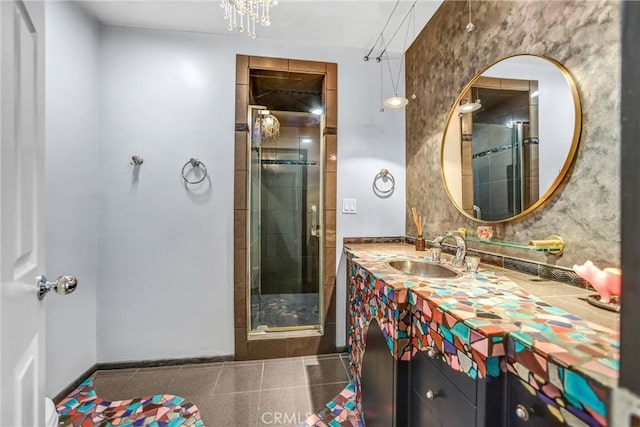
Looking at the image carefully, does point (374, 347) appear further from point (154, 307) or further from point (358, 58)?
point (358, 58)

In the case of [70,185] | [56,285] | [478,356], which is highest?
[70,185]

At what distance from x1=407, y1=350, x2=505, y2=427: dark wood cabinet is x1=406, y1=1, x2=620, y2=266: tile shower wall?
25.7 inches

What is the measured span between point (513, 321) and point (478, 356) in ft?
0.41

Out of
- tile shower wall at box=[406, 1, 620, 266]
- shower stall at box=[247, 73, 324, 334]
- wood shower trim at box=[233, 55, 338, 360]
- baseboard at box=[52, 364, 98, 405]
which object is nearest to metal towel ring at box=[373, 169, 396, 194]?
wood shower trim at box=[233, 55, 338, 360]

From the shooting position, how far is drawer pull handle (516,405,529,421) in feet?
1.91

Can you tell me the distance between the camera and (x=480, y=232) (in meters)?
1.41

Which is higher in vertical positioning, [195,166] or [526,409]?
[195,166]

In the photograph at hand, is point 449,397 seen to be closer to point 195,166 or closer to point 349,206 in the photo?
point 349,206

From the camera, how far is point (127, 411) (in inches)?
61.0

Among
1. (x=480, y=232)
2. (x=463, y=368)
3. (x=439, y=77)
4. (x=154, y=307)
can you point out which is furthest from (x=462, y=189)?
(x=154, y=307)

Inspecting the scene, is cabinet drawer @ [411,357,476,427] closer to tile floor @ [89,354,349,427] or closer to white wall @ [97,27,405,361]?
tile floor @ [89,354,349,427]

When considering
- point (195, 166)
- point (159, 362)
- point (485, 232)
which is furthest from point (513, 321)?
point (159, 362)

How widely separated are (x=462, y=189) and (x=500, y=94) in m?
0.52

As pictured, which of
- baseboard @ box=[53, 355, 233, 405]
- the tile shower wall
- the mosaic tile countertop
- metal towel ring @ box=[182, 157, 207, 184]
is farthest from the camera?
metal towel ring @ box=[182, 157, 207, 184]
